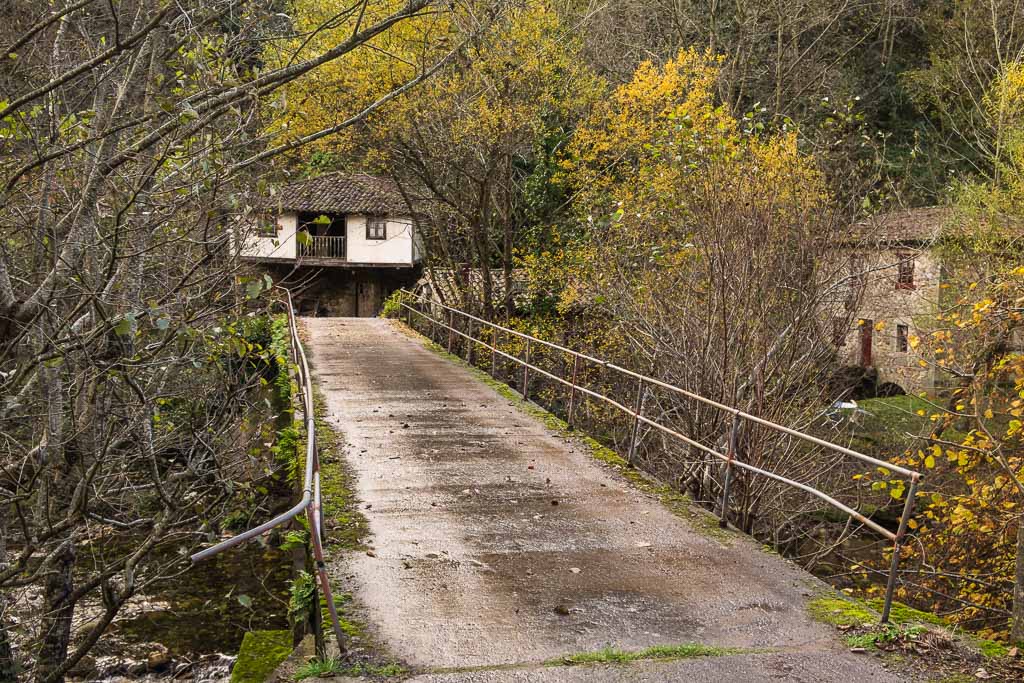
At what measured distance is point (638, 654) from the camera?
241 inches

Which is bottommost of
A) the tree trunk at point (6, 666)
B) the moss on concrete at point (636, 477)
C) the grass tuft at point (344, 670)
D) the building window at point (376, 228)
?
the tree trunk at point (6, 666)

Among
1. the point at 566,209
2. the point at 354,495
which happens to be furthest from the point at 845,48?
the point at 354,495

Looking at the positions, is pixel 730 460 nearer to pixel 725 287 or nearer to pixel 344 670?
pixel 344 670

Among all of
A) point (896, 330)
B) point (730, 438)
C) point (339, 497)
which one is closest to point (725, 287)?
point (730, 438)

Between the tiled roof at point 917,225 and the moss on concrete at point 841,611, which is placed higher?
the tiled roof at point 917,225

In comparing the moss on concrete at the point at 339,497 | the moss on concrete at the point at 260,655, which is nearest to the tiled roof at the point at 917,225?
the moss on concrete at the point at 339,497

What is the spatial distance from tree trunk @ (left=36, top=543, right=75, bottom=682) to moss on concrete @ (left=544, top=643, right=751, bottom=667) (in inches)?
189

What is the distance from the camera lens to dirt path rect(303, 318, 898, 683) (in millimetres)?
6051

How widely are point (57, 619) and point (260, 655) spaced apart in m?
2.30

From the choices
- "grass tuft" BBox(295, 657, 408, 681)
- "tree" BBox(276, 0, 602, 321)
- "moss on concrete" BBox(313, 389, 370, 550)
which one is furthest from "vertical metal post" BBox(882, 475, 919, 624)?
"tree" BBox(276, 0, 602, 321)

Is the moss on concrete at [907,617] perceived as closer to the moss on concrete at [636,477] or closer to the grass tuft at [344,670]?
the moss on concrete at [636,477]

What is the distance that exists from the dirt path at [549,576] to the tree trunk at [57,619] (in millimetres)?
2715

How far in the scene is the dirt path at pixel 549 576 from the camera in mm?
6051

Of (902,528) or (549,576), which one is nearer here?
(902,528)
